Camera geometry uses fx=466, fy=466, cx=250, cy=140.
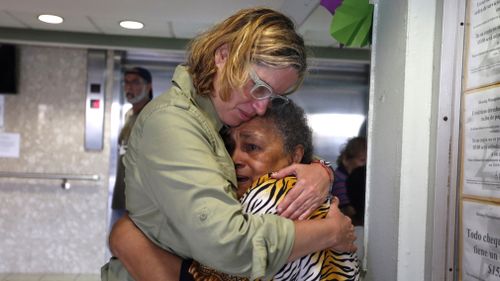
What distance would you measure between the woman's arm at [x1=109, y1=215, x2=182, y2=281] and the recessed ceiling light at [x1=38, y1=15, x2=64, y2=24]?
2.82 meters

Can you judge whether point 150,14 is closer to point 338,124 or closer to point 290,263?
point 338,124

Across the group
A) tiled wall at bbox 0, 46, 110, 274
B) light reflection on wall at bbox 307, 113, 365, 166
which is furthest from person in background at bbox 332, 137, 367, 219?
tiled wall at bbox 0, 46, 110, 274

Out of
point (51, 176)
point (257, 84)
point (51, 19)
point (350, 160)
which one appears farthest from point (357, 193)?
point (51, 176)

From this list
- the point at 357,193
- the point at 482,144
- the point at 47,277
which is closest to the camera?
the point at 482,144

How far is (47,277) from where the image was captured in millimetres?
4262

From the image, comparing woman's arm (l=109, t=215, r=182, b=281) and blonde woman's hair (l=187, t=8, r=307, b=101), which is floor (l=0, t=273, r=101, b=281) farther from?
blonde woman's hair (l=187, t=8, r=307, b=101)

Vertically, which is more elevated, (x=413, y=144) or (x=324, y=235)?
(x=413, y=144)

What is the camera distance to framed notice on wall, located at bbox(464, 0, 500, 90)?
105 cm

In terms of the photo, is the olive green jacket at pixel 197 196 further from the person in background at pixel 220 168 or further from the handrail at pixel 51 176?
the handrail at pixel 51 176

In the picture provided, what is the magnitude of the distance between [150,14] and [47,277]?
2.60 m

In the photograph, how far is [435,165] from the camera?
4.09 feet

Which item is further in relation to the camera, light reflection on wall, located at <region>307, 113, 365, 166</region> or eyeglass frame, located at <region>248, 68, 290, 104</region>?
light reflection on wall, located at <region>307, 113, 365, 166</region>

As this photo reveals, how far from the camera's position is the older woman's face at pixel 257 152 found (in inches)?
51.9

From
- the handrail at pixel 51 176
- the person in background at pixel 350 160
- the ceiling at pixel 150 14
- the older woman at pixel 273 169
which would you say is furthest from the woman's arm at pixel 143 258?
the handrail at pixel 51 176
